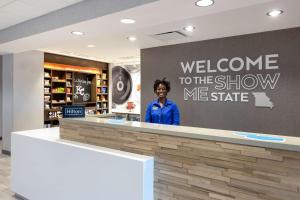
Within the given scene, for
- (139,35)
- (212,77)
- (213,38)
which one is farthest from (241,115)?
(139,35)

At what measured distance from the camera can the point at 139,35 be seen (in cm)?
474

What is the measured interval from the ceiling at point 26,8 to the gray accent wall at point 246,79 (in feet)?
9.49

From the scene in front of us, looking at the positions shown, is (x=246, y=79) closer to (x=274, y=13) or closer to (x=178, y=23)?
(x=274, y=13)

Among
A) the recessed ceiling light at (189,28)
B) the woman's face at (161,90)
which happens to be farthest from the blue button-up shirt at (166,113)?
the recessed ceiling light at (189,28)

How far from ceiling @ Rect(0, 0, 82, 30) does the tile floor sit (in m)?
2.68

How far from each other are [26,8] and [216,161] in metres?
3.34

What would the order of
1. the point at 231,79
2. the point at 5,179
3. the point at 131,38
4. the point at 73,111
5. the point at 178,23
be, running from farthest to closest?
1. the point at 131,38
2. the point at 231,79
3. the point at 5,179
4. the point at 178,23
5. the point at 73,111

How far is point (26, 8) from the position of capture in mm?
3480

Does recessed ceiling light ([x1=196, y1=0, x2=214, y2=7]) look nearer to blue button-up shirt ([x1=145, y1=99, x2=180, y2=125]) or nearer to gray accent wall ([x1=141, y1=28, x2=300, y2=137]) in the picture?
blue button-up shirt ([x1=145, y1=99, x2=180, y2=125])

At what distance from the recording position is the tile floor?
11.2 feet

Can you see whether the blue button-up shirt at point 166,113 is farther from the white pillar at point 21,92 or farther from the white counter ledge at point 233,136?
the white pillar at point 21,92

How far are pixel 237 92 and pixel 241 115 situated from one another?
459mm

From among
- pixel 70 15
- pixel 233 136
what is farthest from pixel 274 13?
pixel 70 15

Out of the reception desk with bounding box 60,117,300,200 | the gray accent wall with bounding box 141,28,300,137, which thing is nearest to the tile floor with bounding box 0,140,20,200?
the reception desk with bounding box 60,117,300,200
